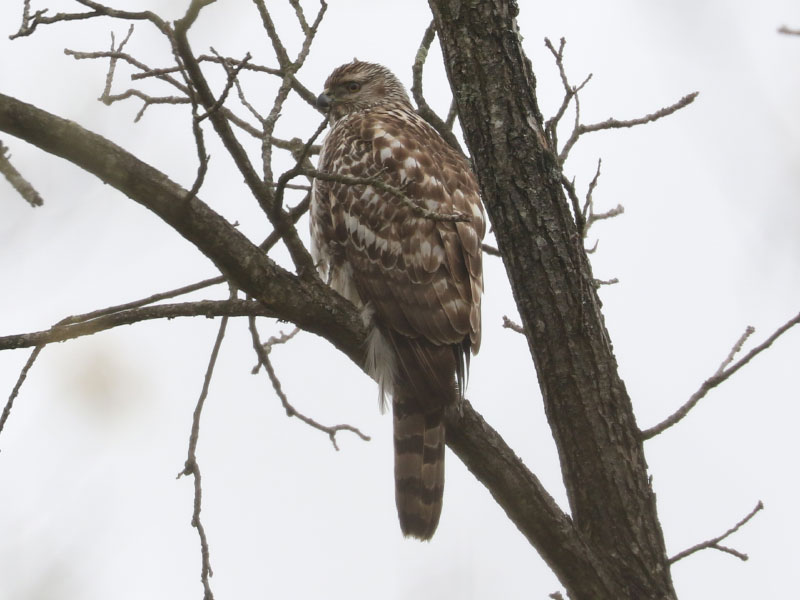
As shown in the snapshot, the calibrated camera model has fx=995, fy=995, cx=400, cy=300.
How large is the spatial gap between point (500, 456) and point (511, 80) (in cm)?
114

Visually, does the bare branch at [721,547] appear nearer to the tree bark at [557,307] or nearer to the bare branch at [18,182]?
the tree bark at [557,307]

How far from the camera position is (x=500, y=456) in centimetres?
309

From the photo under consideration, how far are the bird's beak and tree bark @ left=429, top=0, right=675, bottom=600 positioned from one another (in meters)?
1.90

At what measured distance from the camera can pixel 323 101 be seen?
4.87 metres

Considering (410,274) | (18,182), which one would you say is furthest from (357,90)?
(18,182)

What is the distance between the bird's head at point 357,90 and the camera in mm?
5273

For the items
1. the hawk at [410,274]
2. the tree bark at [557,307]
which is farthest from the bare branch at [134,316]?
the tree bark at [557,307]

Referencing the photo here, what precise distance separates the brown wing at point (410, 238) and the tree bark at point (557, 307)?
0.72 m

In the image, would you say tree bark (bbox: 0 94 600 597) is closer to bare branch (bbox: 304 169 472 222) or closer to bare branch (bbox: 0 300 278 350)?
bare branch (bbox: 0 300 278 350)

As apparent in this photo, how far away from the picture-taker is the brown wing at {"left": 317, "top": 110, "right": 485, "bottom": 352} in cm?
371

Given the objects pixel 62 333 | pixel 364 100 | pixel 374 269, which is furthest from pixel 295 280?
pixel 364 100

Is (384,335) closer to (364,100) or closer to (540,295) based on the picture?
(540,295)

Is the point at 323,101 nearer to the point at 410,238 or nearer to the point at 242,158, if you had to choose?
the point at 410,238

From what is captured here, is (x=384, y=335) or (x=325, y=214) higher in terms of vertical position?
(x=325, y=214)
